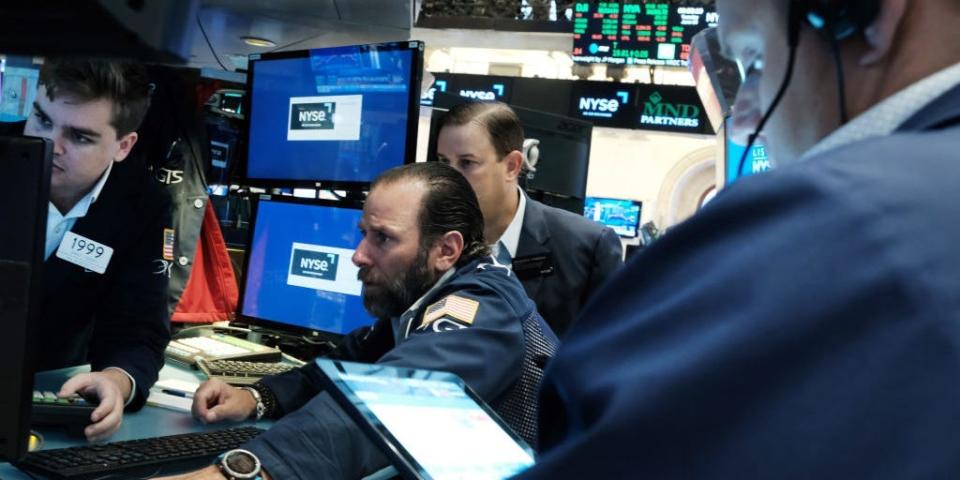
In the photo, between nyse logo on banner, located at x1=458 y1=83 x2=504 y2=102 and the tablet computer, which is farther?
nyse logo on banner, located at x1=458 y1=83 x2=504 y2=102

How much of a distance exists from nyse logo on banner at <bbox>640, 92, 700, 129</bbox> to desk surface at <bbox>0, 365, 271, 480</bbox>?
28.7 ft

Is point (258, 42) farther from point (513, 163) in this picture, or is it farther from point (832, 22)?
point (832, 22)

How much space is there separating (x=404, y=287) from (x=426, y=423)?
82 centimetres

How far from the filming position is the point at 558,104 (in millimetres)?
9758

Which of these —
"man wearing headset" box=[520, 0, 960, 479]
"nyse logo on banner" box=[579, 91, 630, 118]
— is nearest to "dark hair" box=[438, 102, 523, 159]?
"man wearing headset" box=[520, 0, 960, 479]

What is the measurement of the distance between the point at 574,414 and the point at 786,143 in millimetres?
276

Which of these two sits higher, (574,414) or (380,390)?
(574,414)

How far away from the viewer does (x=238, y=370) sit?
1.81m

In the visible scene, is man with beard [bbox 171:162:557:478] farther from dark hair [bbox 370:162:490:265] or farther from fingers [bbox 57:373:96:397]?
fingers [bbox 57:373:96:397]

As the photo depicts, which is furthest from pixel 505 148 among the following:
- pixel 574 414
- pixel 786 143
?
pixel 574 414

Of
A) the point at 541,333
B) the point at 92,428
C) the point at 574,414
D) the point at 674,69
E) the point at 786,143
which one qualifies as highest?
the point at 674,69

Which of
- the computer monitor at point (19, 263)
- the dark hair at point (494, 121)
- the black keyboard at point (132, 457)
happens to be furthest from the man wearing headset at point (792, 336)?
the dark hair at point (494, 121)

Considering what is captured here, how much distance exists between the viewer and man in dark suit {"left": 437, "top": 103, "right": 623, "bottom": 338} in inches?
86.7

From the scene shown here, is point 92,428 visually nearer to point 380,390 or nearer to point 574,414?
point 380,390
